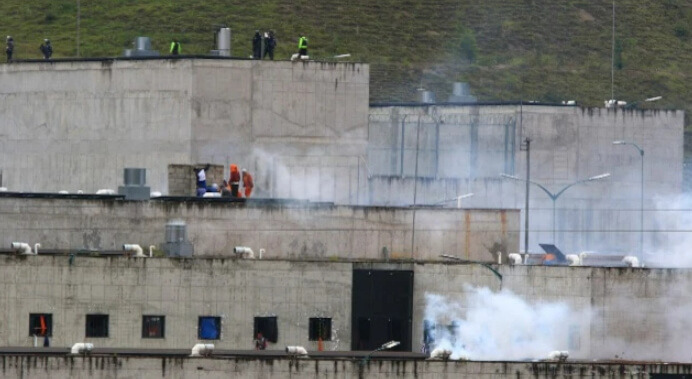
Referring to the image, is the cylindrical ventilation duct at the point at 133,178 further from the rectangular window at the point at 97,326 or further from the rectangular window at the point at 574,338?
the rectangular window at the point at 574,338

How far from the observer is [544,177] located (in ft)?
424

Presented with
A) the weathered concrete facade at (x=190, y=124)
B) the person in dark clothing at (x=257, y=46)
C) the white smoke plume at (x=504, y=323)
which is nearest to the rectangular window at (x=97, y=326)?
the white smoke plume at (x=504, y=323)

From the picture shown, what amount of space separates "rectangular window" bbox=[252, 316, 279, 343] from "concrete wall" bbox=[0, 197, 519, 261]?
655cm

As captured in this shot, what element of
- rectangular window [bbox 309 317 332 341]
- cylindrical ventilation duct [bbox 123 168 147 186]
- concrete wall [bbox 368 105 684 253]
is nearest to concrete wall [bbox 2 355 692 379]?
rectangular window [bbox 309 317 332 341]

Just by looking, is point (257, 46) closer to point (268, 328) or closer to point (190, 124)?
point (190, 124)

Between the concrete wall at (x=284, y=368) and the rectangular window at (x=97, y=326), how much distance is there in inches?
565

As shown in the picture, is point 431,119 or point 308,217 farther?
point 431,119

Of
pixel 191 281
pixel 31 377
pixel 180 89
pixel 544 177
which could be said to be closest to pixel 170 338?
pixel 191 281

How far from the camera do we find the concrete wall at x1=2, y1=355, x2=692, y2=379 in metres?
65.4

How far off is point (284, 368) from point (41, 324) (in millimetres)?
15771

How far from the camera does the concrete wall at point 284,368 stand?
6538 cm

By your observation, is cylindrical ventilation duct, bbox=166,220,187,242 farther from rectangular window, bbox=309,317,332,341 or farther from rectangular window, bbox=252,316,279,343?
rectangular window, bbox=309,317,332,341

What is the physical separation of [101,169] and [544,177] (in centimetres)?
3085

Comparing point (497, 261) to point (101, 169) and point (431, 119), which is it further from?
point (431, 119)
